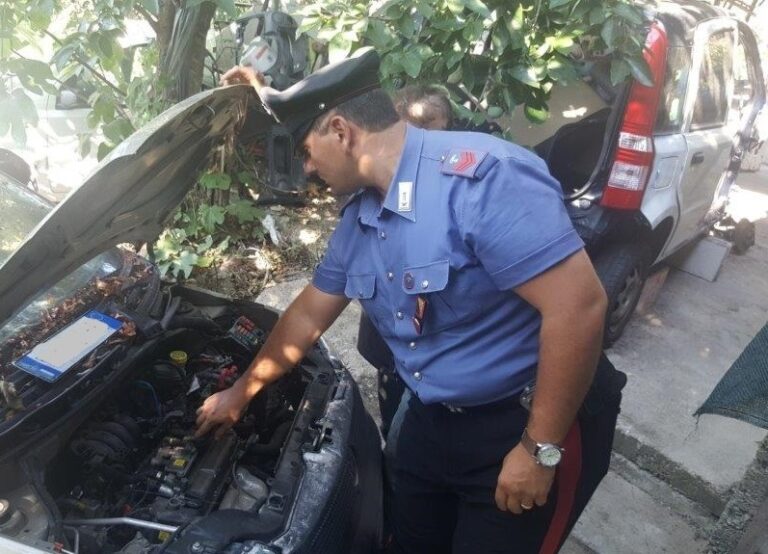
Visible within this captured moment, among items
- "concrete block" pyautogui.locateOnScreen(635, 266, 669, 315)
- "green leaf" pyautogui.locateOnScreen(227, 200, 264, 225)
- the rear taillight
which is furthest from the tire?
"green leaf" pyautogui.locateOnScreen(227, 200, 264, 225)

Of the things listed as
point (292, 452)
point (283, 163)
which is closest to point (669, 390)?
point (292, 452)

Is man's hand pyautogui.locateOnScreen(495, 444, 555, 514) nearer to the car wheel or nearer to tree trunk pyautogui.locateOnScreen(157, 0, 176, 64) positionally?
tree trunk pyautogui.locateOnScreen(157, 0, 176, 64)

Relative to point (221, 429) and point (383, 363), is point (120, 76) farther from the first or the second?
point (221, 429)

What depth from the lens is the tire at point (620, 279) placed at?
3270 millimetres

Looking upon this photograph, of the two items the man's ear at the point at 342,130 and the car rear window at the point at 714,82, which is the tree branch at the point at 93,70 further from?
the car rear window at the point at 714,82

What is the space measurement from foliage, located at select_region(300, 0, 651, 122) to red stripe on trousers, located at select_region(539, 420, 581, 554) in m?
1.67

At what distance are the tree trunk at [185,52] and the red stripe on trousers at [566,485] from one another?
2.74 metres

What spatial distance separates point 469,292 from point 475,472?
511mm

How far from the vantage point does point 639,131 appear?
297cm

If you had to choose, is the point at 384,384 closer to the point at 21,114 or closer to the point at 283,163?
the point at 283,163

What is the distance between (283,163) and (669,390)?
2533 millimetres

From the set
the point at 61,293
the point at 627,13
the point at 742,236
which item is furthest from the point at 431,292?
the point at 742,236

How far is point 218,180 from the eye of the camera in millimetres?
3826

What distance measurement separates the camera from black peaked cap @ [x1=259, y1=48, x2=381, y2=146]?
4.78ft
